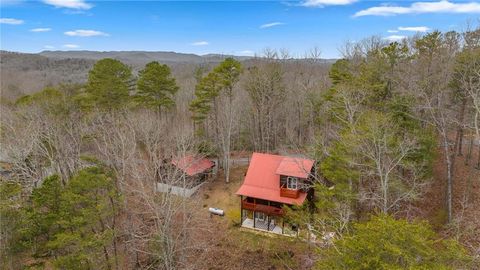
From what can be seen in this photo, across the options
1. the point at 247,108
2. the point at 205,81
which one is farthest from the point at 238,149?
the point at 205,81

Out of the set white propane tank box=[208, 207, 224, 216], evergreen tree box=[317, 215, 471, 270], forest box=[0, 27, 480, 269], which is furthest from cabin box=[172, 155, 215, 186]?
evergreen tree box=[317, 215, 471, 270]

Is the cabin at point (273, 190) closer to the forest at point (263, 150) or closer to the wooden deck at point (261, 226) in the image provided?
the wooden deck at point (261, 226)

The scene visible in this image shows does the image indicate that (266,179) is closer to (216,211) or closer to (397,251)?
(216,211)

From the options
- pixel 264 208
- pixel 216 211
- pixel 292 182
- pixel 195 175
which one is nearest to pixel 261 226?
pixel 264 208

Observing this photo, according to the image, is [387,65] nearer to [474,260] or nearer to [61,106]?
[474,260]

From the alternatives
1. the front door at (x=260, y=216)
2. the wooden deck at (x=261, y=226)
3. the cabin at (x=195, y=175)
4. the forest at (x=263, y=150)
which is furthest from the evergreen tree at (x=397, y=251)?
the cabin at (x=195, y=175)

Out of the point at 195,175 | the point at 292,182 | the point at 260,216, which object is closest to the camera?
the point at 292,182

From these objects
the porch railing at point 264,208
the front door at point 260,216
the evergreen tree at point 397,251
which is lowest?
the front door at point 260,216
